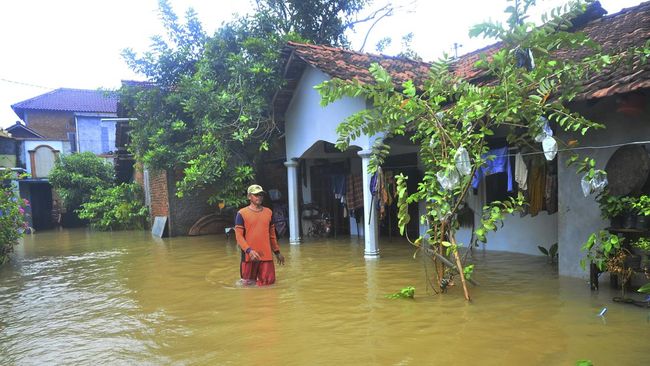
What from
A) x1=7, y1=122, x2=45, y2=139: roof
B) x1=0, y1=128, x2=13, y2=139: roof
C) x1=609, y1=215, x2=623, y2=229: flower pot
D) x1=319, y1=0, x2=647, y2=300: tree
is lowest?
x1=609, y1=215, x2=623, y2=229: flower pot

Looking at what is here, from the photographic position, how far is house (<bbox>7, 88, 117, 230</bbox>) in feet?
89.1

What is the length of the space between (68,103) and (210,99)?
1063 inches

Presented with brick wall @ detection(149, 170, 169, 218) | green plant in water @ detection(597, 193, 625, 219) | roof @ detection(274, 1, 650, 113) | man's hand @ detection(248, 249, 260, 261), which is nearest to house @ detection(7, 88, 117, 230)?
brick wall @ detection(149, 170, 169, 218)

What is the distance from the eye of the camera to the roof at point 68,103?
3120 cm

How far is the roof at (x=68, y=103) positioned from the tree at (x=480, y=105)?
30.7m

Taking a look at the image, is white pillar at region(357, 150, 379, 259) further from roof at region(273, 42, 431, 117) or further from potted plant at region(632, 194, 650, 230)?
potted plant at region(632, 194, 650, 230)

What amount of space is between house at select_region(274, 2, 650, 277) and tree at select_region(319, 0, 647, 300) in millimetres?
672

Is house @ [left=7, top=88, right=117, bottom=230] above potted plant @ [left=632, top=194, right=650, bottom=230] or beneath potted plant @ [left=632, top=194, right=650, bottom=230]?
above

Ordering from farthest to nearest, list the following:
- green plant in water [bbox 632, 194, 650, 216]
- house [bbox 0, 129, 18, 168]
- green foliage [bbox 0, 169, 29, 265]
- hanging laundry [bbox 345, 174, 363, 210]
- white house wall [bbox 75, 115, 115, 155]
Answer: white house wall [bbox 75, 115, 115, 155] → house [bbox 0, 129, 18, 168] → hanging laundry [bbox 345, 174, 363, 210] → green foliage [bbox 0, 169, 29, 265] → green plant in water [bbox 632, 194, 650, 216]

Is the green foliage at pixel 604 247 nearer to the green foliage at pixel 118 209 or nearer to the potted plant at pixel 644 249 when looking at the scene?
the potted plant at pixel 644 249

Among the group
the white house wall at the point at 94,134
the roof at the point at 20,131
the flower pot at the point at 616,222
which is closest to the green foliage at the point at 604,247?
the flower pot at the point at 616,222

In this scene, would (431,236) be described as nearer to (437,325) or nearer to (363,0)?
(437,325)

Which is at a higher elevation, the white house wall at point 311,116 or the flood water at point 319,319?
the white house wall at point 311,116

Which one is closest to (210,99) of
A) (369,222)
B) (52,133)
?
(369,222)
